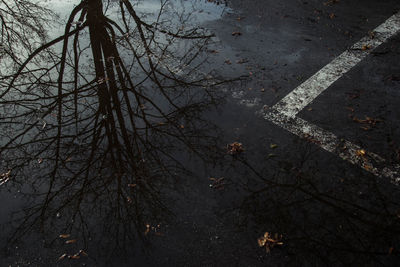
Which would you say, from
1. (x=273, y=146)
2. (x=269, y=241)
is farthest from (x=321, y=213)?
(x=273, y=146)

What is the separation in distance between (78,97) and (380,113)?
4384mm

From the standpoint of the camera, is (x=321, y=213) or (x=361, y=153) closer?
(x=321, y=213)

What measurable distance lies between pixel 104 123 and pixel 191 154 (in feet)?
4.28

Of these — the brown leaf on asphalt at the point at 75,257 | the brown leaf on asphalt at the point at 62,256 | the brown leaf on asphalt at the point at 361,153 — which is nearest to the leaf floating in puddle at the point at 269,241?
the brown leaf on asphalt at the point at 361,153

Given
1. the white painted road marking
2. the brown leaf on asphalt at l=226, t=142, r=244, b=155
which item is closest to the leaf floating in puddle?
the brown leaf on asphalt at l=226, t=142, r=244, b=155

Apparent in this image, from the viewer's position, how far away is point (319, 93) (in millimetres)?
4270

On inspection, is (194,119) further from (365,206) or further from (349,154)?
(365,206)

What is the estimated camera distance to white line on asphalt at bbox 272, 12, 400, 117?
410 cm

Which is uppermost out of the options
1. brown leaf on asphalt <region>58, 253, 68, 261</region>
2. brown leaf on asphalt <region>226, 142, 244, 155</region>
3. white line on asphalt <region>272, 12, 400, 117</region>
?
white line on asphalt <region>272, 12, 400, 117</region>

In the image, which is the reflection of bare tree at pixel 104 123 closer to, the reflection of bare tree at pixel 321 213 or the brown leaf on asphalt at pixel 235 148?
the brown leaf on asphalt at pixel 235 148

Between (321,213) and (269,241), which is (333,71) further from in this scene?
(269,241)

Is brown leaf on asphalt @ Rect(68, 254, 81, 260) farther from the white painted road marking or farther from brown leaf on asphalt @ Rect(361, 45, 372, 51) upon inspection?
brown leaf on asphalt @ Rect(361, 45, 372, 51)

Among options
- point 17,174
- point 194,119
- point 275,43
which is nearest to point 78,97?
point 17,174

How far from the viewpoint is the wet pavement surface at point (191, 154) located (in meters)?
2.57
